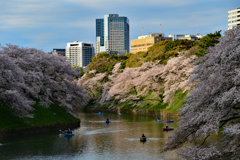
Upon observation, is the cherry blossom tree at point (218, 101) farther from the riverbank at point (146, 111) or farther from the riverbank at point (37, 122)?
the riverbank at point (146, 111)

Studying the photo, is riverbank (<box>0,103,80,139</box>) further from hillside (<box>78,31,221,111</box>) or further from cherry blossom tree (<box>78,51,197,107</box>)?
cherry blossom tree (<box>78,51,197,107</box>)

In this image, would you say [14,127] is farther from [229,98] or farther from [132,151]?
[229,98]

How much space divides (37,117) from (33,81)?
230 inches

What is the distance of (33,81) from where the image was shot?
1750 inches

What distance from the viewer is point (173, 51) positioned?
7156 cm

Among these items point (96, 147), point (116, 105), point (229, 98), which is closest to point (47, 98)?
point (96, 147)

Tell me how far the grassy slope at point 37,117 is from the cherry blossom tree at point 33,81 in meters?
0.80

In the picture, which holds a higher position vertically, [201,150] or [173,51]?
[173,51]

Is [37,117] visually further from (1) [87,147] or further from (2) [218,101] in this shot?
(2) [218,101]

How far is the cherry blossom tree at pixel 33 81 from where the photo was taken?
37.5 metres

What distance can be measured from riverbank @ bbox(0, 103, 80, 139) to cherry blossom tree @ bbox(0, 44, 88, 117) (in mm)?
906

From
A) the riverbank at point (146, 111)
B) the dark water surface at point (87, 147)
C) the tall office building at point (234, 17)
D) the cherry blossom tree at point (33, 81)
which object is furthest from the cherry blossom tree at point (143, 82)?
the tall office building at point (234, 17)

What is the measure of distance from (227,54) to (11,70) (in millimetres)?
27734

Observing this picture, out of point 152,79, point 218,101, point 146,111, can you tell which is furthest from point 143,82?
point 218,101
